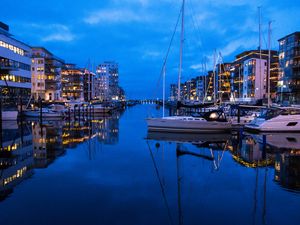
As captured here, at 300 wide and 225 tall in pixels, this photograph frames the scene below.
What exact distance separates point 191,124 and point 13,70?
54.2 metres

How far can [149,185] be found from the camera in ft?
51.0

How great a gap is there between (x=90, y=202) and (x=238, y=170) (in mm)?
10460

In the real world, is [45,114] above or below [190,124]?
above

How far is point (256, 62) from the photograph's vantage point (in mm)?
119562

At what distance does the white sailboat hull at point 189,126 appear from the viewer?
3647cm

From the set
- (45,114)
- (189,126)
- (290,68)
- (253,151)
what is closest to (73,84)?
(45,114)

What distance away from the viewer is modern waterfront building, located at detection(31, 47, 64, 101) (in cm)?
11719

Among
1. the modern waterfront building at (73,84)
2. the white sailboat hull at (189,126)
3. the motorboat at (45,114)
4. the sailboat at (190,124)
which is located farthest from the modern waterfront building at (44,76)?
the white sailboat hull at (189,126)

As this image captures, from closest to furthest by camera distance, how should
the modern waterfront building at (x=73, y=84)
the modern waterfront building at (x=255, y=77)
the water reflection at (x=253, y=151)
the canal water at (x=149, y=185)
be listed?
the canal water at (x=149, y=185)
the water reflection at (x=253, y=151)
the modern waterfront building at (x=255, y=77)
the modern waterfront building at (x=73, y=84)

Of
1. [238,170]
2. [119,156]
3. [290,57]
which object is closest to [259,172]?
[238,170]

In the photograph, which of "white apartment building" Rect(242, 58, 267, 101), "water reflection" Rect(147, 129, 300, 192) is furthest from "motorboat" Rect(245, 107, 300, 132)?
"white apartment building" Rect(242, 58, 267, 101)

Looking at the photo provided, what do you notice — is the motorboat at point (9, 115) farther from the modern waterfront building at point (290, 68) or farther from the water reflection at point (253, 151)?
the modern waterfront building at point (290, 68)

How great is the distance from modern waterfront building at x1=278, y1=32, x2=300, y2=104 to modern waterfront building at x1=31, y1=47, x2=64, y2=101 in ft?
293

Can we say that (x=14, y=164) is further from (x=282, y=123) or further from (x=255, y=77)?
(x=255, y=77)
